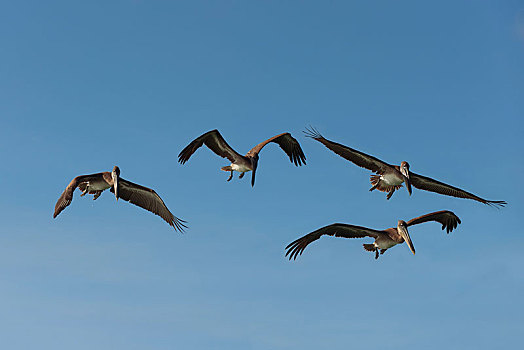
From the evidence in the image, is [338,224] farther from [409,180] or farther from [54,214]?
[54,214]

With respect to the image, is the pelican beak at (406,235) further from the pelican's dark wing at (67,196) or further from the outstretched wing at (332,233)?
the pelican's dark wing at (67,196)

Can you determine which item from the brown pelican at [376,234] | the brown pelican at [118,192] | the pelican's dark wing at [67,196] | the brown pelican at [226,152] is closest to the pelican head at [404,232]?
the brown pelican at [376,234]

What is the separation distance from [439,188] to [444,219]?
1.96 meters

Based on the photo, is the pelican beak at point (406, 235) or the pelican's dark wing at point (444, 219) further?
the pelican's dark wing at point (444, 219)

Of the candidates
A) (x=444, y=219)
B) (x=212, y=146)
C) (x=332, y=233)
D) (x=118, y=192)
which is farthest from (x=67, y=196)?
(x=444, y=219)

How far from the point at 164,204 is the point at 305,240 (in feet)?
20.0

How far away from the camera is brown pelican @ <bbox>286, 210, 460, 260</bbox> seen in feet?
89.0

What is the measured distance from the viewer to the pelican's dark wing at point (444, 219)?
2886 centimetres

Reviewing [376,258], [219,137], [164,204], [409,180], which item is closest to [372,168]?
[409,180]

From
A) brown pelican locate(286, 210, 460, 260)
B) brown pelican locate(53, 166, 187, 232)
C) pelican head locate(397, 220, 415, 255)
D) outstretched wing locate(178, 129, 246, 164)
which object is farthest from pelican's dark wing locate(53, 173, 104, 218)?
pelican head locate(397, 220, 415, 255)

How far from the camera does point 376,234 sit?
91.7 feet

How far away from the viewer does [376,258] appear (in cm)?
2792

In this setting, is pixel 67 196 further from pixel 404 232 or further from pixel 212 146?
pixel 404 232

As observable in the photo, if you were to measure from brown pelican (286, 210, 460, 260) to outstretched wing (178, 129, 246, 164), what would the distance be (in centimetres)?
439
